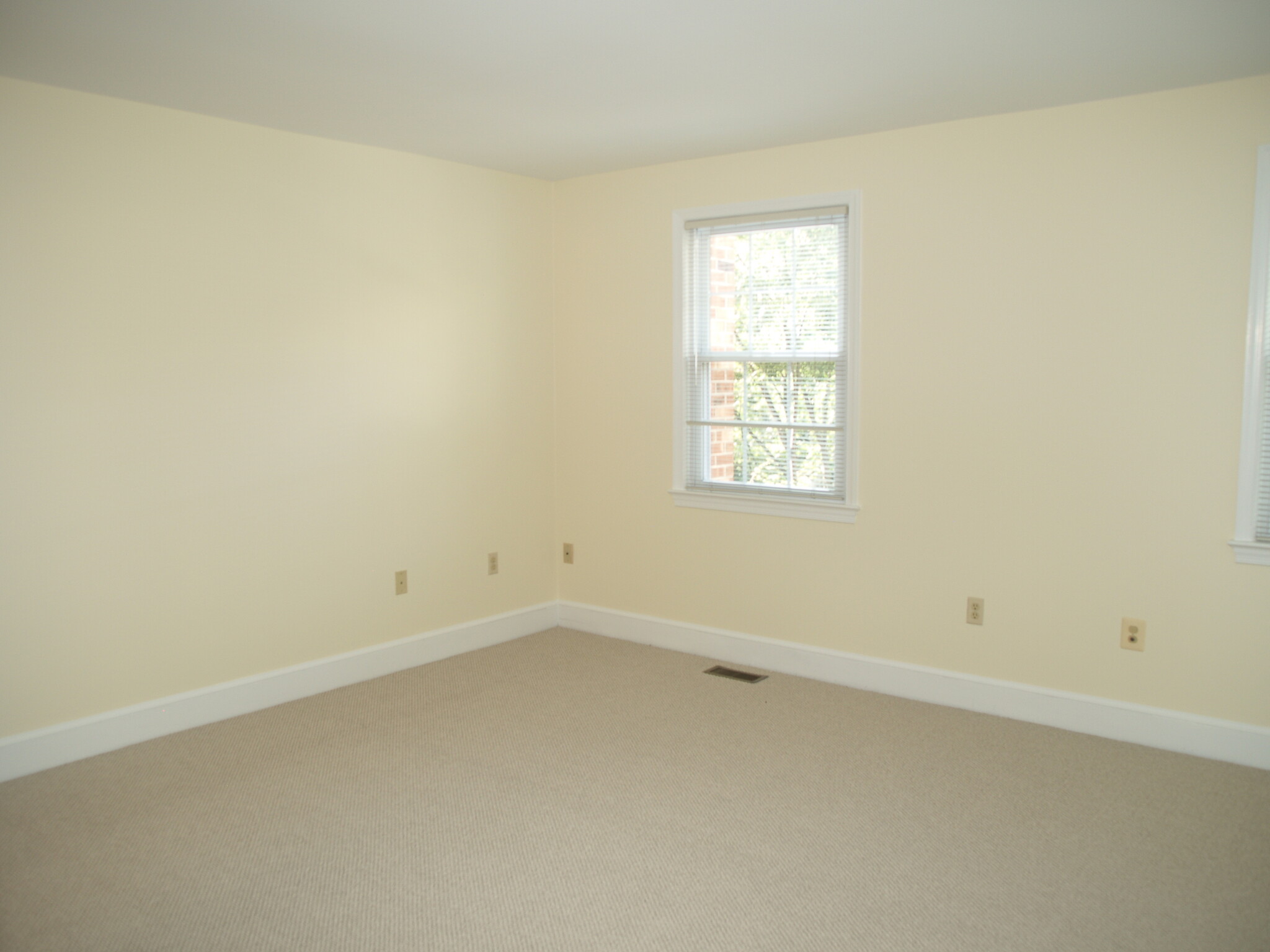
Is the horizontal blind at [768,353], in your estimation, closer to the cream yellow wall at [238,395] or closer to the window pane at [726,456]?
the window pane at [726,456]

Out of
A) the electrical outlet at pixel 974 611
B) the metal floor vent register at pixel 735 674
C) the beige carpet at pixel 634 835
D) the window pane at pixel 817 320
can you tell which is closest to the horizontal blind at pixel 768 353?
the window pane at pixel 817 320

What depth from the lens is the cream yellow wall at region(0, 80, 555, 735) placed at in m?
3.21

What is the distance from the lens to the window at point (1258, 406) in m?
3.13

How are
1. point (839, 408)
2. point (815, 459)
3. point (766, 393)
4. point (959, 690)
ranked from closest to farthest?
point (959, 690)
point (839, 408)
point (815, 459)
point (766, 393)

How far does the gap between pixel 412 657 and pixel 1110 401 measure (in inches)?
126

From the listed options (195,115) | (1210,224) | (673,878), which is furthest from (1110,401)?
(195,115)

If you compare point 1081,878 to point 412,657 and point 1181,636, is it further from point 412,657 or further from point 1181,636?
point 412,657

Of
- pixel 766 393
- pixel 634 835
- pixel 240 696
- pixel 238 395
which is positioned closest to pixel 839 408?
pixel 766 393

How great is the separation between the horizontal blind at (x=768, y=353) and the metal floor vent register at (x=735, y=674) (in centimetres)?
85

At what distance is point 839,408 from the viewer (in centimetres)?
410

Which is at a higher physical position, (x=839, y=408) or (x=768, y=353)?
(x=768, y=353)

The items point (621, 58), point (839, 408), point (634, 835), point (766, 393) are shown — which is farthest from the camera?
point (766, 393)

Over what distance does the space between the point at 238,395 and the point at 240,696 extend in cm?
122

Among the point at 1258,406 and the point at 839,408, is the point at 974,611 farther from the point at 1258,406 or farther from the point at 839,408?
the point at 1258,406
